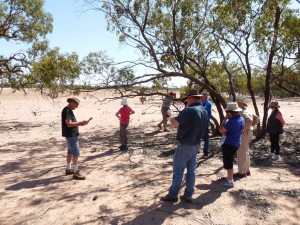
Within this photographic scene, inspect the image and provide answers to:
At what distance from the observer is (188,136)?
4.51 m

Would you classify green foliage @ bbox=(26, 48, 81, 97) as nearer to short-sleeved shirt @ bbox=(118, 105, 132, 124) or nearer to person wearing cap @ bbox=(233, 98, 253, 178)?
short-sleeved shirt @ bbox=(118, 105, 132, 124)

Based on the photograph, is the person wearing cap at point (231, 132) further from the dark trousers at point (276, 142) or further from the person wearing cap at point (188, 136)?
the dark trousers at point (276, 142)

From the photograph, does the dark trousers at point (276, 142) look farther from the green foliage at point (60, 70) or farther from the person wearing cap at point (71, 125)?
the green foliage at point (60, 70)

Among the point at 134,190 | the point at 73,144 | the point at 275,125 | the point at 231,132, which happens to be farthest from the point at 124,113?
the point at 275,125

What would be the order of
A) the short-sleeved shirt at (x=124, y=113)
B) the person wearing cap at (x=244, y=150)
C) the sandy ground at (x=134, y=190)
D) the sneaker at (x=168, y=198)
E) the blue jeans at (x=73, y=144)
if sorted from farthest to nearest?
the short-sleeved shirt at (x=124, y=113)
the person wearing cap at (x=244, y=150)
the blue jeans at (x=73, y=144)
the sneaker at (x=168, y=198)
the sandy ground at (x=134, y=190)

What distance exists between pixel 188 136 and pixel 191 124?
0.64ft

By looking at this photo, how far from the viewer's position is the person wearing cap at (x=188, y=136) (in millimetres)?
4445

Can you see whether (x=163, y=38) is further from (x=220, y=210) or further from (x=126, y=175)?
(x=220, y=210)

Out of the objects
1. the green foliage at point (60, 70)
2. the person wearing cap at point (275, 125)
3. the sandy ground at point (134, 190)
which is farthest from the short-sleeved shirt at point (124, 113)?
the person wearing cap at point (275, 125)

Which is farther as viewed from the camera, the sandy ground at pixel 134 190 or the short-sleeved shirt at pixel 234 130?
the short-sleeved shirt at pixel 234 130

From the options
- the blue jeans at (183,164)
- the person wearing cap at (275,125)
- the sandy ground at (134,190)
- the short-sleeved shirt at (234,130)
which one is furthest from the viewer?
the person wearing cap at (275,125)

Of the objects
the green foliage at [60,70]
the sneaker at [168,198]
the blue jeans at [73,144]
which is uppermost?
the green foliage at [60,70]

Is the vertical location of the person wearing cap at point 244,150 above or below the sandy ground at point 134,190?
above

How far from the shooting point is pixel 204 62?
1130 cm
